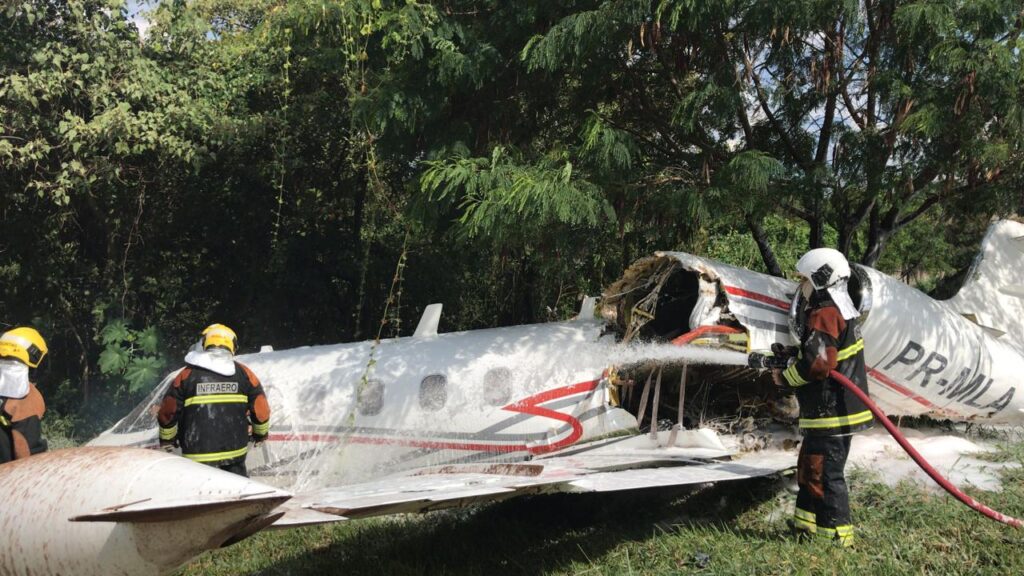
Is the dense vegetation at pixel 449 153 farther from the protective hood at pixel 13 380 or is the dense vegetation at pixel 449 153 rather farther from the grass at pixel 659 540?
the protective hood at pixel 13 380

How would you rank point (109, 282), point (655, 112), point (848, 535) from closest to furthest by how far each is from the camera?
point (848, 535)
point (655, 112)
point (109, 282)

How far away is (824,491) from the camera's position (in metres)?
5.89

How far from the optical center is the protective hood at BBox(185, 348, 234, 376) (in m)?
7.18

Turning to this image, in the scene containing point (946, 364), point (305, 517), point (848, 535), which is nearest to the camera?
point (305, 517)

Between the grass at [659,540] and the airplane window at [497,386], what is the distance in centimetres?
130

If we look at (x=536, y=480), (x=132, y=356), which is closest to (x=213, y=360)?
(x=536, y=480)

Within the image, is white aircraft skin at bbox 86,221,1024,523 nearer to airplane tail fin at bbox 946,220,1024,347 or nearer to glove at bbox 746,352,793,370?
airplane tail fin at bbox 946,220,1024,347

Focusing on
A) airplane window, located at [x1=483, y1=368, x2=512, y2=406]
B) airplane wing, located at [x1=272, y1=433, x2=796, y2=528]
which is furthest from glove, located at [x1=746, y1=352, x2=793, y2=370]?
airplane window, located at [x1=483, y1=368, x2=512, y2=406]

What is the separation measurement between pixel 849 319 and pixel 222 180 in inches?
502

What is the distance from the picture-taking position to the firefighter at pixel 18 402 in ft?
22.5

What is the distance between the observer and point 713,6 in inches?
316

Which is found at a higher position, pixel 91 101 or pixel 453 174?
pixel 91 101

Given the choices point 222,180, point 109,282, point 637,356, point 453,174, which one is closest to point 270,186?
point 222,180

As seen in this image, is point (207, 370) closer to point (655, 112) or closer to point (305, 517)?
point (305, 517)
